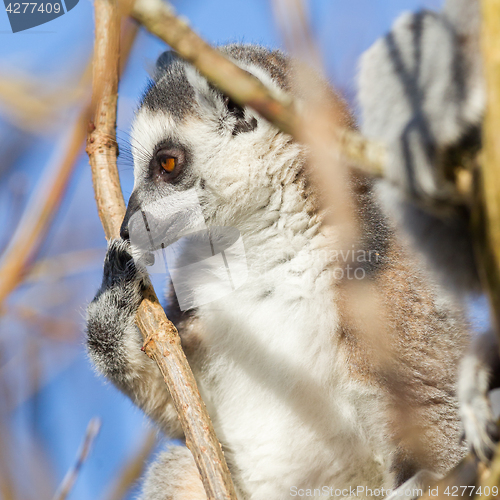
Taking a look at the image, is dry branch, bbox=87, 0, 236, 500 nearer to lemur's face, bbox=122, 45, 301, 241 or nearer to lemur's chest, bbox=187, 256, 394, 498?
lemur's face, bbox=122, 45, 301, 241

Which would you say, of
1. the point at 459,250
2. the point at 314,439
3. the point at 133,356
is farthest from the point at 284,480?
the point at 459,250

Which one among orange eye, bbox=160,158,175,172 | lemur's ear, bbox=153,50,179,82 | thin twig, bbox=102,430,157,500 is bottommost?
thin twig, bbox=102,430,157,500

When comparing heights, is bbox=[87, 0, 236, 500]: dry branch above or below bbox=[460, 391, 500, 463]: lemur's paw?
above

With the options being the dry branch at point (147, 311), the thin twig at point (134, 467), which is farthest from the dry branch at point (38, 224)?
the thin twig at point (134, 467)

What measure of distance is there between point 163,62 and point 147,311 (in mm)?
1859

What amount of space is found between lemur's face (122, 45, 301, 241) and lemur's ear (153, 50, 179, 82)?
0.30 m

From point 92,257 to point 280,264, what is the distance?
4.83 feet

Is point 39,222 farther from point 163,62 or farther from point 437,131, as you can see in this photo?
point 163,62

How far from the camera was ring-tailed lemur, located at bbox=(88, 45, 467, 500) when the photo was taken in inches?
97.2

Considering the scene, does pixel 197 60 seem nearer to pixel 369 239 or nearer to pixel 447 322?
pixel 369 239

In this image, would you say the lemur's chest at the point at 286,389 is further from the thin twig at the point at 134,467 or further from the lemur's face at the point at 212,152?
the thin twig at the point at 134,467

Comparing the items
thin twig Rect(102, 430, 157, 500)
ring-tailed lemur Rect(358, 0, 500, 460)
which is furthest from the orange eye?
thin twig Rect(102, 430, 157, 500)

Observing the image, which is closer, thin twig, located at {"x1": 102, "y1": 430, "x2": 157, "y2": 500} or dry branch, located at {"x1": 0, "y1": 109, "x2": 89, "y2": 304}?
dry branch, located at {"x1": 0, "y1": 109, "x2": 89, "y2": 304}

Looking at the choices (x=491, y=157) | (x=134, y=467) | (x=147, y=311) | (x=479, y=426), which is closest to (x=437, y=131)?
(x=491, y=157)
